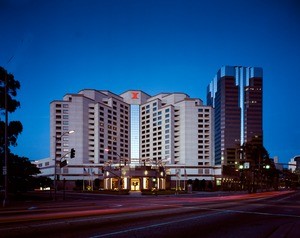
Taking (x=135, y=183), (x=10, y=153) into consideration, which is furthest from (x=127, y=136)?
(x=10, y=153)

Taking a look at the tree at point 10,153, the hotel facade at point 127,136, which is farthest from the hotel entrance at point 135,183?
the tree at point 10,153

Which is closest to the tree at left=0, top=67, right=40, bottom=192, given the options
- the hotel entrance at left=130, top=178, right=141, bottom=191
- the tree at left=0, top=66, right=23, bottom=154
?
the tree at left=0, top=66, right=23, bottom=154

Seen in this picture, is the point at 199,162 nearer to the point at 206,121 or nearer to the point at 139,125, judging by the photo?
the point at 206,121

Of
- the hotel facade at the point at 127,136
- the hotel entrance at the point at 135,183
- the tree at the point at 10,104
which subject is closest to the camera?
the tree at the point at 10,104

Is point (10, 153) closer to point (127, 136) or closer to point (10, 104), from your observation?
point (10, 104)

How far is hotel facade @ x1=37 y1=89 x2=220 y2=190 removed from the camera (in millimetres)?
160500

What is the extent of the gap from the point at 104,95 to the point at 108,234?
17372cm

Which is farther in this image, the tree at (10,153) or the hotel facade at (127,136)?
the hotel facade at (127,136)

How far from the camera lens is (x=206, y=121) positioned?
565 feet

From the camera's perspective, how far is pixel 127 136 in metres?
195

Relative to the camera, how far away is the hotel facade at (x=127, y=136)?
160500mm

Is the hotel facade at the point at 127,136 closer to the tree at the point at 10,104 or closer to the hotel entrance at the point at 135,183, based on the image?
the hotel entrance at the point at 135,183

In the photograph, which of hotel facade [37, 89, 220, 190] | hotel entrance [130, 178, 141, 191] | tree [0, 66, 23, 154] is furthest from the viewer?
hotel facade [37, 89, 220, 190]

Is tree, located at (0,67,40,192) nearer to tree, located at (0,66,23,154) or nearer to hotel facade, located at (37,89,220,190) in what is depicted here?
tree, located at (0,66,23,154)
